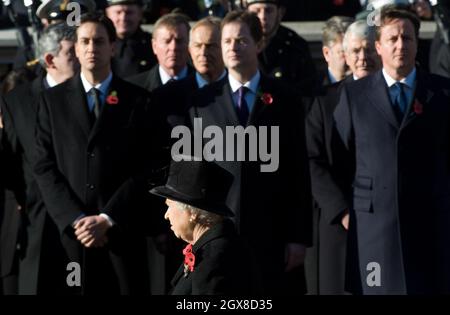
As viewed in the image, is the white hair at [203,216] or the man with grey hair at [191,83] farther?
the man with grey hair at [191,83]

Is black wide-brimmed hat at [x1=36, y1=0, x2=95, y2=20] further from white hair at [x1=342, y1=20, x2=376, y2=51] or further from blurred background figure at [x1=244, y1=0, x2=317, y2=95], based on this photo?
white hair at [x1=342, y1=20, x2=376, y2=51]

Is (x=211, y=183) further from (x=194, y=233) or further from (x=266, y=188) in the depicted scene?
(x=266, y=188)

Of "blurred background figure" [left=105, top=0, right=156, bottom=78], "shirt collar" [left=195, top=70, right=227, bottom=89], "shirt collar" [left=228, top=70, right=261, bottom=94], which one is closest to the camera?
"shirt collar" [left=228, top=70, right=261, bottom=94]

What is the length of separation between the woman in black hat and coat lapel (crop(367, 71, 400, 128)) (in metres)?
2.63

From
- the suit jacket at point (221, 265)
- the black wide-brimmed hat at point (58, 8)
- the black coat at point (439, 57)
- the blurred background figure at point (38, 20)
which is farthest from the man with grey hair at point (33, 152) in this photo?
the suit jacket at point (221, 265)

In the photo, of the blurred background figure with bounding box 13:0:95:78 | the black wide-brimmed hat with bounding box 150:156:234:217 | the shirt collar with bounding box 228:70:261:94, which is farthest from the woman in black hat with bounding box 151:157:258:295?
the blurred background figure with bounding box 13:0:95:78

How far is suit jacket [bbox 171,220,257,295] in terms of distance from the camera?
725 cm

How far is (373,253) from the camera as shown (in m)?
10.2

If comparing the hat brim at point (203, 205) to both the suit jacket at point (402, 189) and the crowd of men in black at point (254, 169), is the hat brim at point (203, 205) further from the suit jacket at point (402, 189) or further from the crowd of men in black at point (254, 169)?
the suit jacket at point (402, 189)

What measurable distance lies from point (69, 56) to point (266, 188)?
1815 mm

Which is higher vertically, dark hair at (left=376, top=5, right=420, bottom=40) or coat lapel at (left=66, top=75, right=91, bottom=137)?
dark hair at (left=376, top=5, right=420, bottom=40)

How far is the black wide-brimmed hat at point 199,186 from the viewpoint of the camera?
24.8ft
